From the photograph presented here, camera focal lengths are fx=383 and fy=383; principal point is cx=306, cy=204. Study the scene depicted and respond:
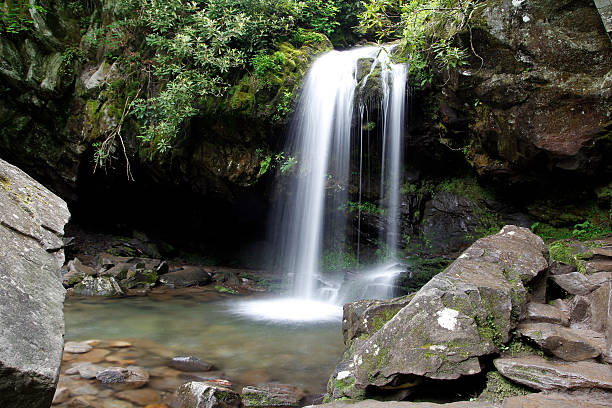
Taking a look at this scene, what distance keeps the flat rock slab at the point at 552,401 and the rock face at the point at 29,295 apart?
230 centimetres

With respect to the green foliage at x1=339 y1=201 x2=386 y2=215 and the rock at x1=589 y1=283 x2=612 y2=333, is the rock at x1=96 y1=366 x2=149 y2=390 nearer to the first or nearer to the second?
the rock at x1=589 y1=283 x2=612 y2=333

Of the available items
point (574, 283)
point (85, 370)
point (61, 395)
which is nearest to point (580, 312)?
point (574, 283)

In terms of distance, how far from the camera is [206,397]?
344 cm

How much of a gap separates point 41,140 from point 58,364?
12.0m

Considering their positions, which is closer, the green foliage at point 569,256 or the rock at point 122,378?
the rock at point 122,378

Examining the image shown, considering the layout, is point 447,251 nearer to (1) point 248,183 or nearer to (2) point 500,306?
(1) point 248,183

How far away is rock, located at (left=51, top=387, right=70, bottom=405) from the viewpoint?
3567 millimetres

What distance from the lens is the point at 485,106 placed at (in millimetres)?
7074

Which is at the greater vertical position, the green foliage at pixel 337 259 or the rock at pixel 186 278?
the green foliage at pixel 337 259

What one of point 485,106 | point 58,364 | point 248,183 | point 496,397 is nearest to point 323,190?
point 248,183

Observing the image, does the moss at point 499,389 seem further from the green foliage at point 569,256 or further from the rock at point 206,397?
the green foliage at point 569,256

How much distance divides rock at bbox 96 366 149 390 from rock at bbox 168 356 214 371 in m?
0.42

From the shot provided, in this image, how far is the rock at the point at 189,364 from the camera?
4574mm

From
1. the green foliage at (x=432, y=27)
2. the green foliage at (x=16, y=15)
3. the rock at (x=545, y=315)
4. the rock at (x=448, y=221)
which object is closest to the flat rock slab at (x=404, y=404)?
the rock at (x=545, y=315)
